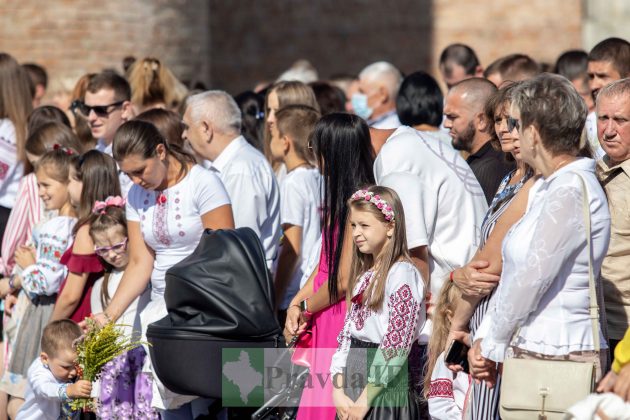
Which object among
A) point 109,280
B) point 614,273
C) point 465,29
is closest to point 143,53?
point 465,29

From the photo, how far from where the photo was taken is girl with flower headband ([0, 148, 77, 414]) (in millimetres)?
7004

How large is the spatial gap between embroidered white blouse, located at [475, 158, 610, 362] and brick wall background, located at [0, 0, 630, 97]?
10.3 m

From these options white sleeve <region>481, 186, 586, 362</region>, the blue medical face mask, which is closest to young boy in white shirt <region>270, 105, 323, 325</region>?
white sleeve <region>481, 186, 586, 362</region>

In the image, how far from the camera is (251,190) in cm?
682

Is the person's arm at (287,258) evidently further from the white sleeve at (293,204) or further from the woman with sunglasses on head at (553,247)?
the woman with sunglasses on head at (553,247)

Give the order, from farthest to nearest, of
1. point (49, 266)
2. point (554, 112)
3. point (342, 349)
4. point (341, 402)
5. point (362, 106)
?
point (362, 106)
point (49, 266)
point (342, 349)
point (341, 402)
point (554, 112)

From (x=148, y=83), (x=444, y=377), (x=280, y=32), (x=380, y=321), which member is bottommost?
(x=444, y=377)

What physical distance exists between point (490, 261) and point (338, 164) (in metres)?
1.18

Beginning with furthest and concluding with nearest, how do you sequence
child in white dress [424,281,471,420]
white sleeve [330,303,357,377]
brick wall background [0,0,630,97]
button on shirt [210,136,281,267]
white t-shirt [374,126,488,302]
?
brick wall background [0,0,630,97]
button on shirt [210,136,281,267]
white t-shirt [374,126,488,302]
white sleeve [330,303,357,377]
child in white dress [424,281,471,420]

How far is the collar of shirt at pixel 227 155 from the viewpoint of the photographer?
6.97 m

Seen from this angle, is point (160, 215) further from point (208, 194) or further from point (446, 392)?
point (446, 392)

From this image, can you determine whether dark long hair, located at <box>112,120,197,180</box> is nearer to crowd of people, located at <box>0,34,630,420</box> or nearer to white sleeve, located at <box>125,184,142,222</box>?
crowd of people, located at <box>0,34,630,420</box>

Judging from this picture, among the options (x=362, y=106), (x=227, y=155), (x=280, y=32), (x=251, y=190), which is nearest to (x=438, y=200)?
(x=251, y=190)

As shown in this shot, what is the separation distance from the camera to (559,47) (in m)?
18.6
